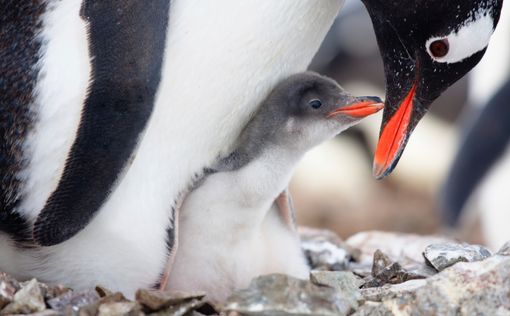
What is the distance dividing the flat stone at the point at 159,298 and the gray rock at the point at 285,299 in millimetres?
83

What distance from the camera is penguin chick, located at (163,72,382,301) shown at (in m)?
2.41

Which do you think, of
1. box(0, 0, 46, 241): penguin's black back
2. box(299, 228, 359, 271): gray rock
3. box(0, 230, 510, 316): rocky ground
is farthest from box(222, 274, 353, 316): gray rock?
box(299, 228, 359, 271): gray rock

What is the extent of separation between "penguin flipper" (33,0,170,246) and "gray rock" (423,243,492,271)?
0.71 m

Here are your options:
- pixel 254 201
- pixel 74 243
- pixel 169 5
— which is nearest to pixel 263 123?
pixel 254 201

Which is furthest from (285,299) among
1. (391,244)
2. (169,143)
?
(391,244)

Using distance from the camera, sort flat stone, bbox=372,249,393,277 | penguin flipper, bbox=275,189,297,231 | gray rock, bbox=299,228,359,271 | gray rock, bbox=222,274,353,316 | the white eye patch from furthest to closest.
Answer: gray rock, bbox=299,228,359,271, penguin flipper, bbox=275,189,297,231, flat stone, bbox=372,249,393,277, the white eye patch, gray rock, bbox=222,274,353,316

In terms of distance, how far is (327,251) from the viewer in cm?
296

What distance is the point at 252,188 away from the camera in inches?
94.4

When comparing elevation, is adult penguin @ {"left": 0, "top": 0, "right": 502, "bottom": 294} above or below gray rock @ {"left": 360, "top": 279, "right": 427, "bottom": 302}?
above

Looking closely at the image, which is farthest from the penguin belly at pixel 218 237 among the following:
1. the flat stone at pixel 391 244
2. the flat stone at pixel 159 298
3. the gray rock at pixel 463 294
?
the flat stone at pixel 391 244

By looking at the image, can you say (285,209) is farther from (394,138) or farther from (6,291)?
(6,291)

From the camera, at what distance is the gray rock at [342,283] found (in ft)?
6.76

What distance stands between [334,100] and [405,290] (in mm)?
596

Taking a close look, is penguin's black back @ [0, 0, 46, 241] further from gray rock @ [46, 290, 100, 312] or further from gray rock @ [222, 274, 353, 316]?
gray rock @ [222, 274, 353, 316]
